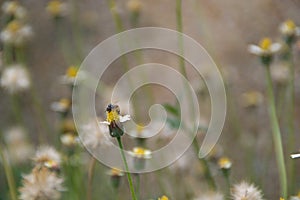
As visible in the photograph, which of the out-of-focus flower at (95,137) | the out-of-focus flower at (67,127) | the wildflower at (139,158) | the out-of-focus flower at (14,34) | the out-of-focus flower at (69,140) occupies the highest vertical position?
the out-of-focus flower at (14,34)

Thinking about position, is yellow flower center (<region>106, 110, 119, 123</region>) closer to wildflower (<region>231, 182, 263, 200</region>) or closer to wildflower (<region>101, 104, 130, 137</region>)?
wildflower (<region>101, 104, 130, 137</region>)

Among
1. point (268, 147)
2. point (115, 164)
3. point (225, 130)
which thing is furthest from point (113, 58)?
point (115, 164)

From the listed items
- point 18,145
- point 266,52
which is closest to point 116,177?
point 266,52

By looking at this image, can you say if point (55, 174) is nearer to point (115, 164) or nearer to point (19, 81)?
point (115, 164)

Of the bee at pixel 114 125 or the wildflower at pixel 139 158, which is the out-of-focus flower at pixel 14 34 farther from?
the bee at pixel 114 125

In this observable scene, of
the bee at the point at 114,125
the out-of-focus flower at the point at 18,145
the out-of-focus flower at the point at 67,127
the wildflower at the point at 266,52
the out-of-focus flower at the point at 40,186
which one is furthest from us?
the out-of-focus flower at the point at 18,145

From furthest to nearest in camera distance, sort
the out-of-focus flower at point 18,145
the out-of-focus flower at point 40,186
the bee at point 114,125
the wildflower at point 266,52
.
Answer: the out-of-focus flower at point 18,145
the wildflower at point 266,52
the out-of-focus flower at point 40,186
the bee at point 114,125

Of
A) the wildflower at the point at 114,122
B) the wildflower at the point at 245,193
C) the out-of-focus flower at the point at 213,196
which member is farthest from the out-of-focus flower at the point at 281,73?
the wildflower at the point at 114,122

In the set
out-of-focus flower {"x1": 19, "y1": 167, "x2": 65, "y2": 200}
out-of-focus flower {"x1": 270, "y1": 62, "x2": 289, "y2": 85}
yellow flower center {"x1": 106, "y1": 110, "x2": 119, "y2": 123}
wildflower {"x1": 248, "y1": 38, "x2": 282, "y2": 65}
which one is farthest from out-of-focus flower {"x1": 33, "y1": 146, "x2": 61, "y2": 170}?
out-of-focus flower {"x1": 270, "y1": 62, "x2": 289, "y2": 85}
